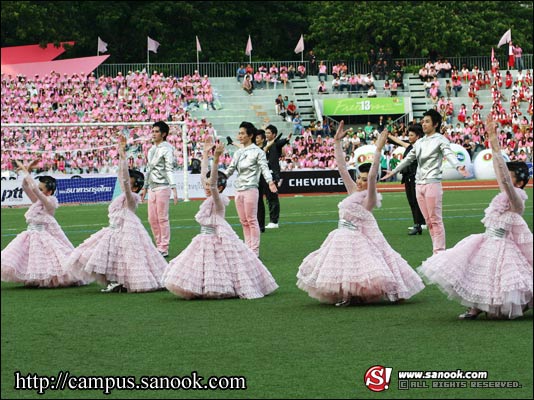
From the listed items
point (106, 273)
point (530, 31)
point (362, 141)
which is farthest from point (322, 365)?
point (530, 31)

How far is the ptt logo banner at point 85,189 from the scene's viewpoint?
31.0m

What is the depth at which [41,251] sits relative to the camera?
11.6m

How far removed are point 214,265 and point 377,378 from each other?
452cm

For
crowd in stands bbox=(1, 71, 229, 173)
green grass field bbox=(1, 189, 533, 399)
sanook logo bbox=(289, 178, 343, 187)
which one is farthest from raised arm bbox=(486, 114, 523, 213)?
sanook logo bbox=(289, 178, 343, 187)

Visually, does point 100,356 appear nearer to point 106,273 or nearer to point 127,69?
point 106,273

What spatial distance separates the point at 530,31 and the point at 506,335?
5785 centimetres

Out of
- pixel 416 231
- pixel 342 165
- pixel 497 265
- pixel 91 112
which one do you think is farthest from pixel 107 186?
pixel 497 265

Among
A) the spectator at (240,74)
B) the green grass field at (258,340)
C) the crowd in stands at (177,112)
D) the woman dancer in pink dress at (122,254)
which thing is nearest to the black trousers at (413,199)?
the green grass field at (258,340)

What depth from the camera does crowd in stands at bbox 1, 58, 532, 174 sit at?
32.4 metres

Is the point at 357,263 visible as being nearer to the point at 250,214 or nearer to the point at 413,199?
A: the point at 250,214

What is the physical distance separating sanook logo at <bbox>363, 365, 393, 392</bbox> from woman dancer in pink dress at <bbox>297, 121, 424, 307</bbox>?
3.08 meters

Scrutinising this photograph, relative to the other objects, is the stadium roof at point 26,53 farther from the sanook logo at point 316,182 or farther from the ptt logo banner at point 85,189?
the sanook logo at point 316,182

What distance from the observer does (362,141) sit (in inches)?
1850

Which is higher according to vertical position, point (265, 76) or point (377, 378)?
point (265, 76)
